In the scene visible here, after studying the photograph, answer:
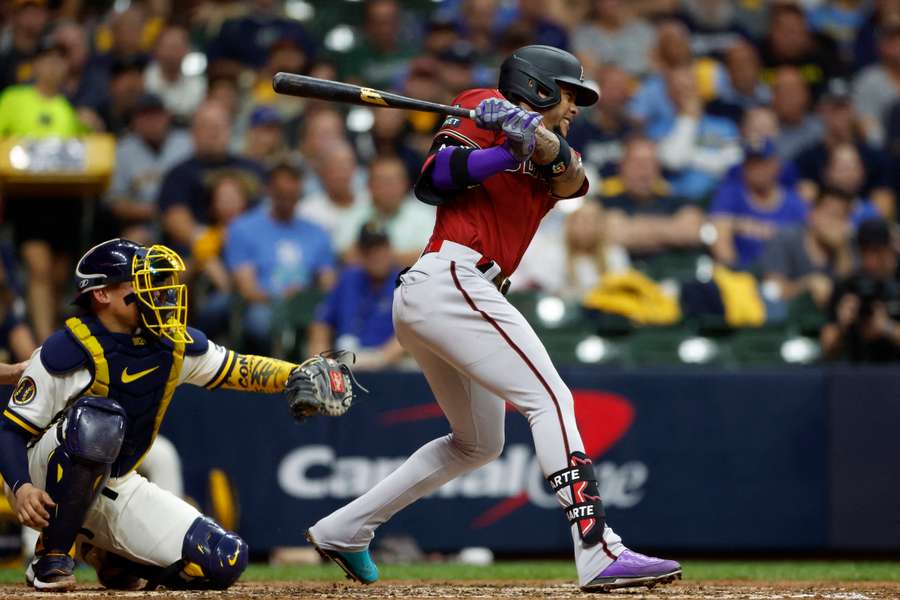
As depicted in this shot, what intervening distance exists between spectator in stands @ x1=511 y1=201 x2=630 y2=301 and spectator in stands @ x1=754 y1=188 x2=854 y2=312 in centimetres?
103

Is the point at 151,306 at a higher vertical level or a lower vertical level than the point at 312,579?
higher

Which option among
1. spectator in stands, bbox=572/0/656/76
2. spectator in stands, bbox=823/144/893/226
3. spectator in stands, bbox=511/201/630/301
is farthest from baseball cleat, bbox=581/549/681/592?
spectator in stands, bbox=572/0/656/76

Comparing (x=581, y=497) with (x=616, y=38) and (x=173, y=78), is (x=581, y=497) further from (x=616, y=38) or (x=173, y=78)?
(x=616, y=38)

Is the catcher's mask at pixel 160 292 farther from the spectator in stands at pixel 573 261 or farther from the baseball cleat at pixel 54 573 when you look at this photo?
the spectator in stands at pixel 573 261

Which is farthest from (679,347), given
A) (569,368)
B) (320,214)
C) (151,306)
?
(151,306)

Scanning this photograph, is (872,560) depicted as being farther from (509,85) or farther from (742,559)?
(509,85)

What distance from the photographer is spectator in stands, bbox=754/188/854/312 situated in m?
9.06

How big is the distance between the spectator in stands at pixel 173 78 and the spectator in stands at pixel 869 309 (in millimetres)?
4880

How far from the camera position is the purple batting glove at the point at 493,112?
176 inches

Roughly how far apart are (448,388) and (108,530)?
1.27 meters

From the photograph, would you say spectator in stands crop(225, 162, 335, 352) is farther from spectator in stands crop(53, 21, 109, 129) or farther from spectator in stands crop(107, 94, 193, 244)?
spectator in stands crop(53, 21, 109, 129)

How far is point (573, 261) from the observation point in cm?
895

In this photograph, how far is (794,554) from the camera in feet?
26.2

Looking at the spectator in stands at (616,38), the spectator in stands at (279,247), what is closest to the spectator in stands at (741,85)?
the spectator in stands at (616,38)
